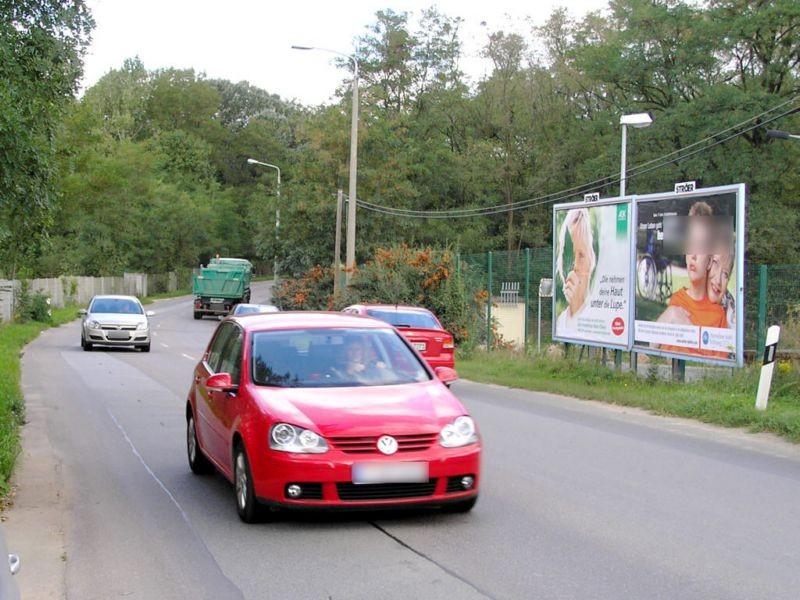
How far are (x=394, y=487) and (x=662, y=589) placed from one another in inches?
78.6

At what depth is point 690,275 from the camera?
16.1 m

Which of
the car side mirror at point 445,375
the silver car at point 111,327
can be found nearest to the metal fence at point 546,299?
the car side mirror at point 445,375

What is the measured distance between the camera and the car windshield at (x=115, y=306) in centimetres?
2795

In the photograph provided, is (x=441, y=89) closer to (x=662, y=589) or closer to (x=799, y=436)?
(x=799, y=436)

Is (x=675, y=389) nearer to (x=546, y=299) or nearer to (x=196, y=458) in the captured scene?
(x=546, y=299)

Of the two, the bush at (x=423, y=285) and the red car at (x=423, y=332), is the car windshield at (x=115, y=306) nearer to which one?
the bush at (x=423, y=285)

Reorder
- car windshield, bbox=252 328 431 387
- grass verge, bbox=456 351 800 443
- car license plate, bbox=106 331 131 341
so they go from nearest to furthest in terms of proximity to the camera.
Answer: car windshield, bbox=252 328 431 387, grass verge, bbox=456 351 800 443, car license plate, bbox=106 331 131 341

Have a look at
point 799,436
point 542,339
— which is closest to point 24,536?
point 799,436

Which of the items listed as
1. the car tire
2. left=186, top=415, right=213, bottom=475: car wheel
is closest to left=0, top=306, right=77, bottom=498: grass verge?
left=186, top=415, right=213, bottom=475: car wheel

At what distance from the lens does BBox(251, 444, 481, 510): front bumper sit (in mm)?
6832

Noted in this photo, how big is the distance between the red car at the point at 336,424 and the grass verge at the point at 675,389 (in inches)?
246

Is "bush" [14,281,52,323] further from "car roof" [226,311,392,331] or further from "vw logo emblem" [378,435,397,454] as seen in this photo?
"vw logo emblem" [378,435,397,454]

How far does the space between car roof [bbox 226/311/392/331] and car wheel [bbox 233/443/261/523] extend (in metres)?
1.28

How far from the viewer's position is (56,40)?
10008 millimetres
